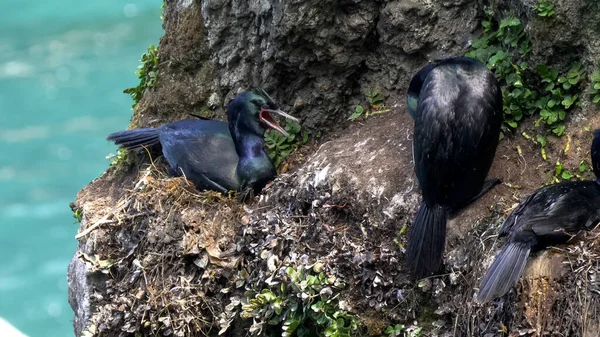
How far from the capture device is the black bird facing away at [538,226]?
14.2 feet

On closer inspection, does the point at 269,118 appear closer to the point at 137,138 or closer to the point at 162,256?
the point at 137,138

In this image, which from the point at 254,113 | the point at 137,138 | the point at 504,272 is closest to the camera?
the point at 504,272

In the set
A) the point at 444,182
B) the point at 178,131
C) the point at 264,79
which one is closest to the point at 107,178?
the point at 178,131

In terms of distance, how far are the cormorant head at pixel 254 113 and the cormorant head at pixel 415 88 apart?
0.83 metres

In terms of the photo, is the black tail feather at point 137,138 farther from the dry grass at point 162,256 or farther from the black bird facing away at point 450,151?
the black bird facing away at point 450,151

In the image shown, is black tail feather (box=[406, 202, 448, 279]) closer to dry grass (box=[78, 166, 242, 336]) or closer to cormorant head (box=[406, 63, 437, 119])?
cormorant head (box=[406, 63, 437, 119])

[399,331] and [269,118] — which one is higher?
[269,118]

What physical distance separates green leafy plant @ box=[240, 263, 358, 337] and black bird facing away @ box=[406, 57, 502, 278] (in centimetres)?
47

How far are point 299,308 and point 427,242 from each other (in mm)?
818


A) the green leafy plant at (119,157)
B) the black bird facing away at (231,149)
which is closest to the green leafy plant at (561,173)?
the black bird facing away at (231,149)

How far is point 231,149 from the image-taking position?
6.21 meters

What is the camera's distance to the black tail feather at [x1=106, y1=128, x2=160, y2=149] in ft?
21.2

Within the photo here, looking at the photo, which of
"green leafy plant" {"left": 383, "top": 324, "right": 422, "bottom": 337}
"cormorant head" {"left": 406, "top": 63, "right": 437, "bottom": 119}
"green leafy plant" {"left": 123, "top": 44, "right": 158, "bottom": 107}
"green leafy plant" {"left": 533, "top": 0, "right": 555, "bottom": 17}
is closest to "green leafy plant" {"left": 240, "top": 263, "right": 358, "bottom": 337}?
"green leafy plant" {"left": 383, "top": 324, "right": 422, "bottom": 337}

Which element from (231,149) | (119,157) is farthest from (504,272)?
(119,157)
